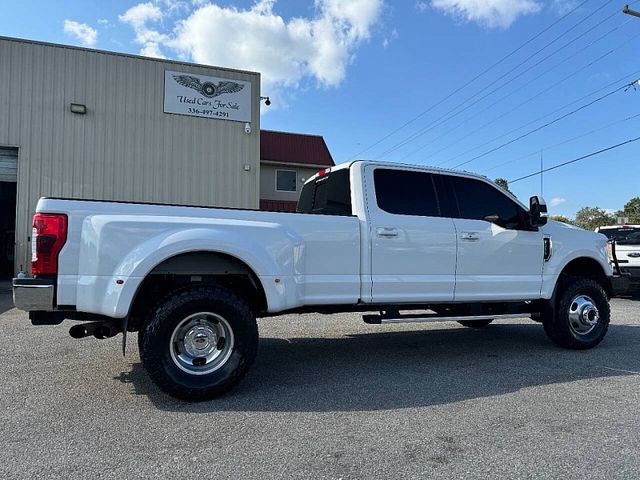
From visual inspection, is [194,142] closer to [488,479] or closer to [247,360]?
[247,360]

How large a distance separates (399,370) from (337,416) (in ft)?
5.08

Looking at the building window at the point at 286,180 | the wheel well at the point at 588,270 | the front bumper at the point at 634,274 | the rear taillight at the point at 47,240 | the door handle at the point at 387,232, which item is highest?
the building window at the point at 286,180

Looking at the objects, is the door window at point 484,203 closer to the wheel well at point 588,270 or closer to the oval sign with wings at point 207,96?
the wheel well at point 588,270

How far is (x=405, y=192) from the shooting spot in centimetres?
547

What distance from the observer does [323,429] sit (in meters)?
3.59

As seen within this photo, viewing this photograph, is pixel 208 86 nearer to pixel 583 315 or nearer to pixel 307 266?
pixel 307 266

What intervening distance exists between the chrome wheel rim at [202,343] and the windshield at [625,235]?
1165 cm

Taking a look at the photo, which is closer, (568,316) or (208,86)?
(568,316)

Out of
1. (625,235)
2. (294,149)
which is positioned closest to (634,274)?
(625,235)

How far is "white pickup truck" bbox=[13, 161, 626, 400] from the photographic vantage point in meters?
3.95

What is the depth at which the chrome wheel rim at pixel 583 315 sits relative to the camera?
6184 mm

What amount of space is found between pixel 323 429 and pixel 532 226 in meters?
3.75

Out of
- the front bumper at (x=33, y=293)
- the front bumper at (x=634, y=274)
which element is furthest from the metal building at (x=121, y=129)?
the front bumper at (x=33, y=293)

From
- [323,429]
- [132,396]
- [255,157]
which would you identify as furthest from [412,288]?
[255,157]
